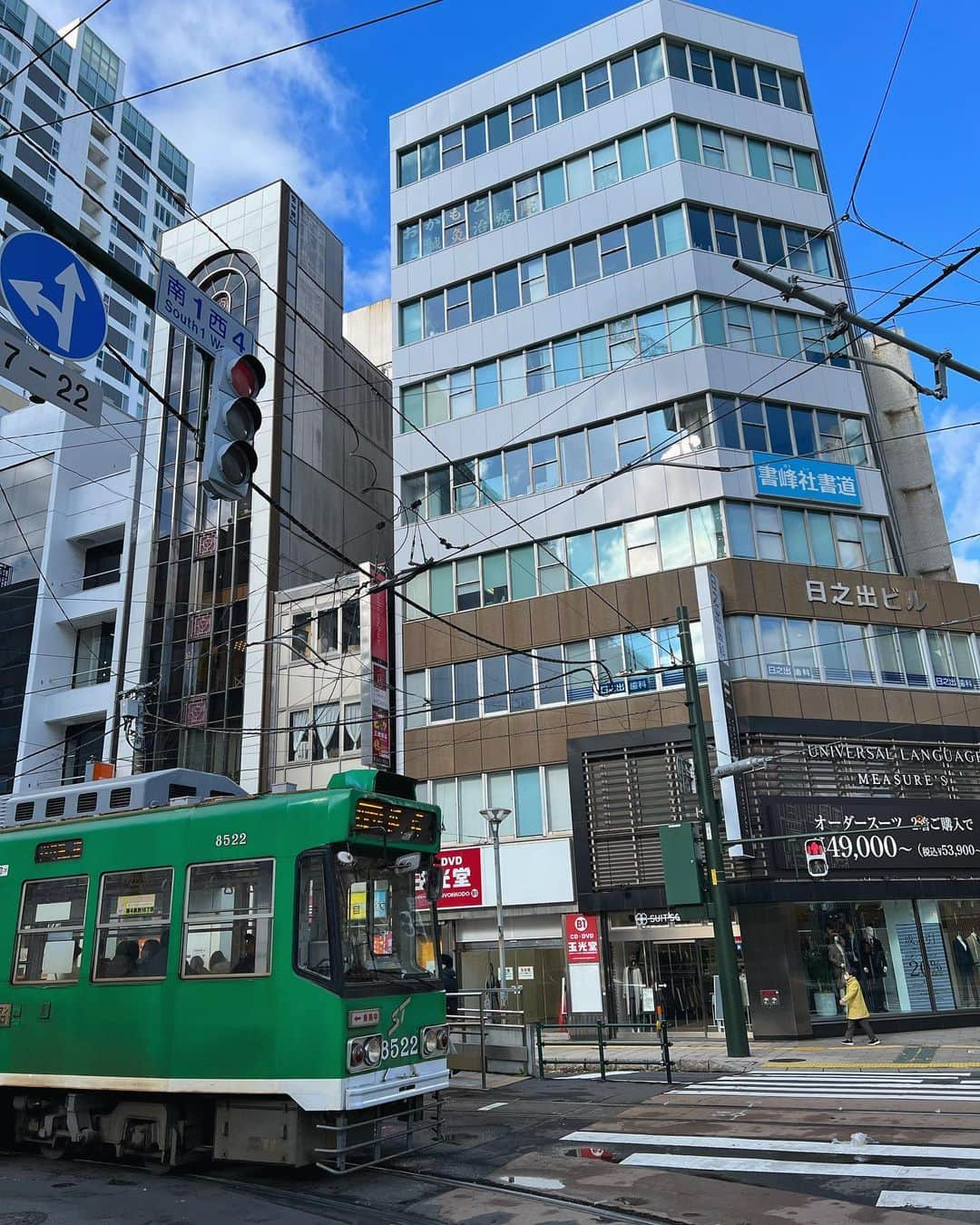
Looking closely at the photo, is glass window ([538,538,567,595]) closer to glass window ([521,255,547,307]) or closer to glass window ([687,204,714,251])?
glass window ([521,255,547,307])

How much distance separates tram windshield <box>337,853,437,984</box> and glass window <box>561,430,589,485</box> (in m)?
19.5

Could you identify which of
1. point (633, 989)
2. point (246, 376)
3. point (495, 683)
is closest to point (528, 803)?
point (495, 683)

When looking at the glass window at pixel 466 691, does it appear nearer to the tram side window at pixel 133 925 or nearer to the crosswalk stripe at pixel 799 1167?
the tram side window at pixel 133 925

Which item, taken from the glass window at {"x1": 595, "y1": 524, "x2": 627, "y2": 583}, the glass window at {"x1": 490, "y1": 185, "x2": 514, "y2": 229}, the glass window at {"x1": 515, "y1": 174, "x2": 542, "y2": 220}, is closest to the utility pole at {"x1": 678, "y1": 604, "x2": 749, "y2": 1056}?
the glass window at {"x1": 595, "y1": 524, "x2": 627, "y2": 583}

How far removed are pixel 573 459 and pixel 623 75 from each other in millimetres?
12944

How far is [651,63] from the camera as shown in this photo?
30375 mm

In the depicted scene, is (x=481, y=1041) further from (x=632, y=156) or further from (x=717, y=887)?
(x=632, y=156)

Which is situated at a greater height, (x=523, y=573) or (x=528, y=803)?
(x=523, y=573)

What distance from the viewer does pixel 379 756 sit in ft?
104

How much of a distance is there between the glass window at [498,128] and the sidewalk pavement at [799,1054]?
27947 mm

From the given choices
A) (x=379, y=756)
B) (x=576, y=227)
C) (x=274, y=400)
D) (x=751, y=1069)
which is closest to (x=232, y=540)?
(x=274, y=400)

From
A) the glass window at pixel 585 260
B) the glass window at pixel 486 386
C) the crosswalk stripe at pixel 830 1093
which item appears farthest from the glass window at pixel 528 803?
the glass window at pixel 585 260

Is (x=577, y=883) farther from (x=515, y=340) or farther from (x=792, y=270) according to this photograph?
(x=792, y=270)

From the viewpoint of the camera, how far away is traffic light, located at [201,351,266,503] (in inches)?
254
